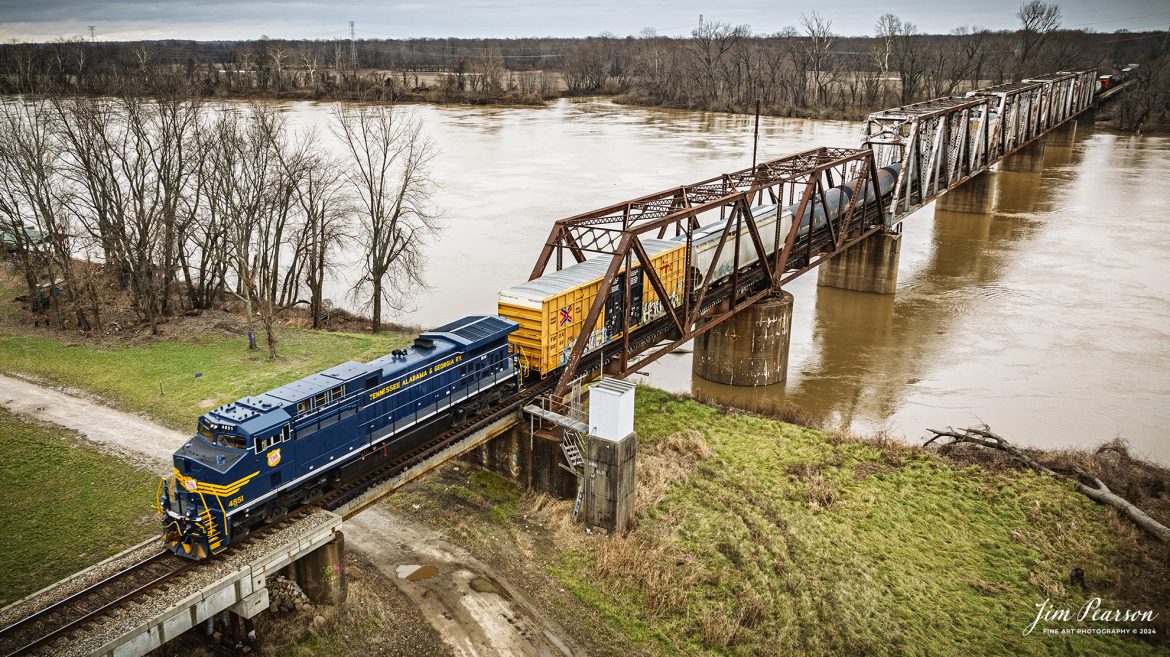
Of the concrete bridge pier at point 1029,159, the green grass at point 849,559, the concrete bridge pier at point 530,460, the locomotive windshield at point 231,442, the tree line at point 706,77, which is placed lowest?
the green grass at point 849,559

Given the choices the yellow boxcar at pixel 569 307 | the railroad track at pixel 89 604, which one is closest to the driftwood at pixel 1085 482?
the yellow boxcar at pixel 569 307

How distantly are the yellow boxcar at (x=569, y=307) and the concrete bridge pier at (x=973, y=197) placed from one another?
2090 inches

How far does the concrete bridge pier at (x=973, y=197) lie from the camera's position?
2771 inches

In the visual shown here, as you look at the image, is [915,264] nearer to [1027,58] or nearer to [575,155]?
[575,155]

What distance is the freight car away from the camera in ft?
77.2

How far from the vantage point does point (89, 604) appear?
15.6 metres

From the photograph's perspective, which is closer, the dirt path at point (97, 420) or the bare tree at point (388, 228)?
the dirt path at point (97, 420)

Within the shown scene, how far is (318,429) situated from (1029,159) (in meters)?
95.6

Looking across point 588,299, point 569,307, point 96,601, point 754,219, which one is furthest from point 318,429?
point 754,219

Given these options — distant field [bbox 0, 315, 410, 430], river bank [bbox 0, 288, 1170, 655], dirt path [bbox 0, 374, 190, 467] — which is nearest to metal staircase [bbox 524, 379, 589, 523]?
river bank [bbox 0, 288, 1170, 655]

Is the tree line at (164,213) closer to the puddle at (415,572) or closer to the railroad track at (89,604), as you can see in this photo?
the puddle at (415,572)

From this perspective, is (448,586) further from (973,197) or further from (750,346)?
(973,197)

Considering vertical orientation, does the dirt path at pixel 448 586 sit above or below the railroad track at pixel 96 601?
below

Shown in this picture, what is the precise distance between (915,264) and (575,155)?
4233cm
